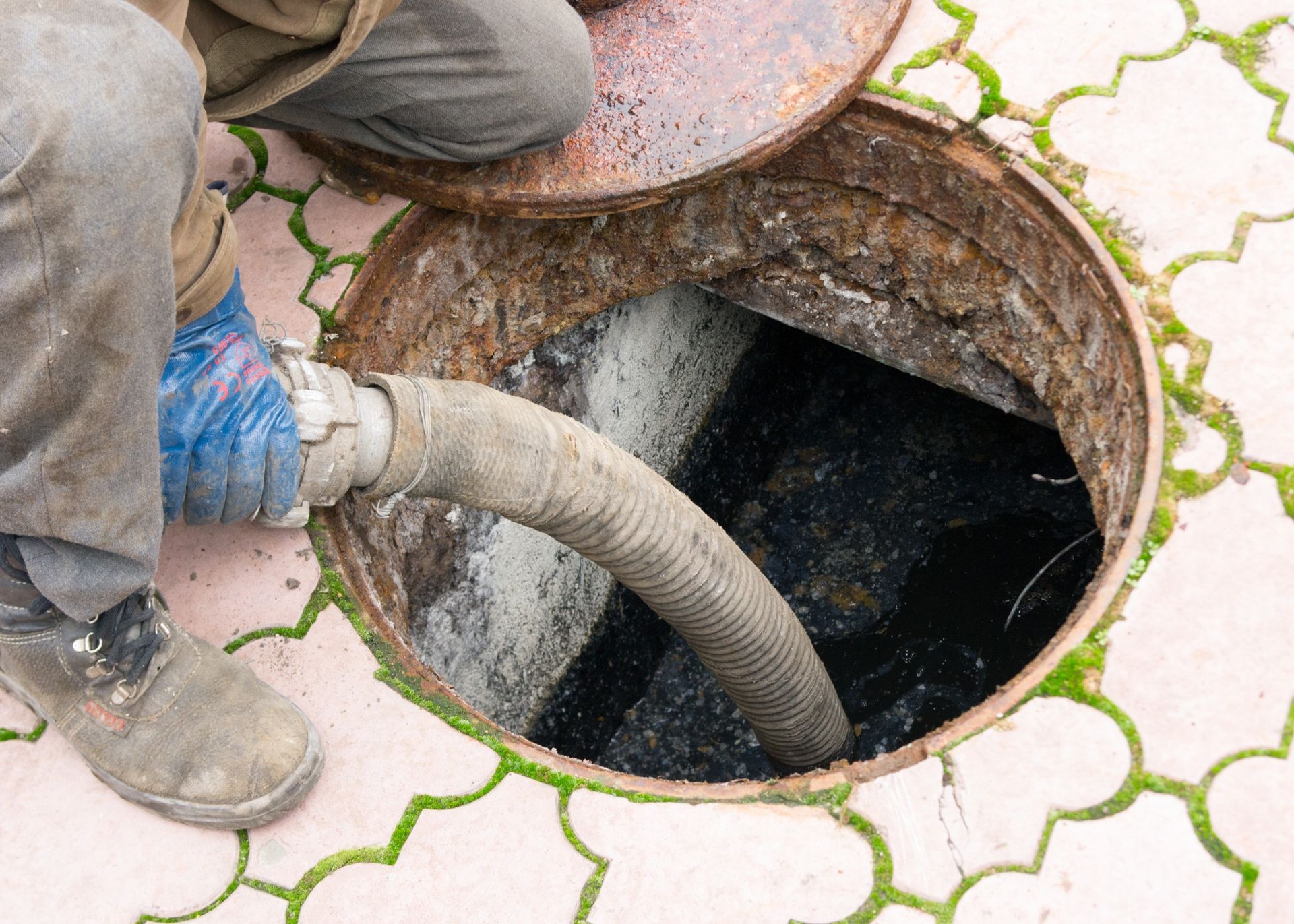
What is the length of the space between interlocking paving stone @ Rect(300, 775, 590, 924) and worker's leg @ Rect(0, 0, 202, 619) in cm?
67

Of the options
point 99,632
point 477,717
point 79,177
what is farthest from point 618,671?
point 79,177

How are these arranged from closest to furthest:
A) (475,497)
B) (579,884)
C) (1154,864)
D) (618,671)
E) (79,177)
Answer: (79,177) → (1154,864) → (579,884) → (475,497) → (618,671)

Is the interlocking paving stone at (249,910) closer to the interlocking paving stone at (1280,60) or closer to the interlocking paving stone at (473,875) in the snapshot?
the interlocking paving stone at (473,875)

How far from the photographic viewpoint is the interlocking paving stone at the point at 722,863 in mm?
1710

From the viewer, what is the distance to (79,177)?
1339mm

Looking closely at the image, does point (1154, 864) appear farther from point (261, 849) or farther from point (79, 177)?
point (79, 177)

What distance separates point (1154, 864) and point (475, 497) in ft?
4.52

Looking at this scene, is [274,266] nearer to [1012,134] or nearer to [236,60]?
[236,60]

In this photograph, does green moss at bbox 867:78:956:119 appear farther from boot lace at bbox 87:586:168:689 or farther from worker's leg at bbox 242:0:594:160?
boot lace at bbox 87:586:168:689

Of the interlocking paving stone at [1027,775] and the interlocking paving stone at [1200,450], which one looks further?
the interlocking paving stone at [1200,450]

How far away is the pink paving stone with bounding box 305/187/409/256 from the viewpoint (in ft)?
8.32

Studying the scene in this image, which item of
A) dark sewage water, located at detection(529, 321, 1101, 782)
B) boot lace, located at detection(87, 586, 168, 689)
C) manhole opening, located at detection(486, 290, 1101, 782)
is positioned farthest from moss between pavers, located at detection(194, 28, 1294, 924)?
dark sewage water, located at detection(529, 321, 1101, 782)

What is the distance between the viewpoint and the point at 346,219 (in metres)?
2.58

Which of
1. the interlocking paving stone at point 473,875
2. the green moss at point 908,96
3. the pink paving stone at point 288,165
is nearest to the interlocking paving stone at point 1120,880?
the interlocking paving stone at point 473,875
